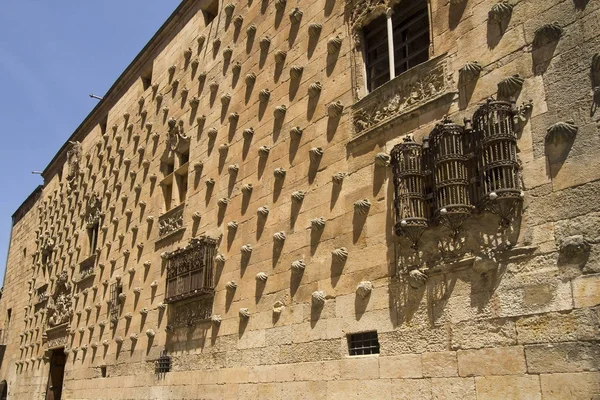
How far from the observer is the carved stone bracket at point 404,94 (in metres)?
6.45

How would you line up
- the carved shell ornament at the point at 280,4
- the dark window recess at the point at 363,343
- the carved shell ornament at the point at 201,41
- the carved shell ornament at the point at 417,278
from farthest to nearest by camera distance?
1. the carved shell ornament at the point at 201,41
2. the carved shell ornament at the point at 280,4
3. the dark window recess at the point at 363,343
4. the carved shell ornament at the point at 417,278

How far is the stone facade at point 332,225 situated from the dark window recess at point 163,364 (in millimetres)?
79

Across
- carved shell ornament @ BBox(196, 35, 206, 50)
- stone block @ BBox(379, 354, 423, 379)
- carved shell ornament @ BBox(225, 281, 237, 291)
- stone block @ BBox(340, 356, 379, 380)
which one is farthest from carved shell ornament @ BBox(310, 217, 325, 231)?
carved shell ornament @ BBox(196, 35, 206, 50)

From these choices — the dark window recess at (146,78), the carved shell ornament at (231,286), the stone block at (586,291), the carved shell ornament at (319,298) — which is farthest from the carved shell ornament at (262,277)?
the dark window recess at (146,78)

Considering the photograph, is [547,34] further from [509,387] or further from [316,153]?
[316,153]

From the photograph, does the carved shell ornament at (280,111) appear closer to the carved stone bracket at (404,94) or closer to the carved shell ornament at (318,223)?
the carved stone bracket at (404,94)

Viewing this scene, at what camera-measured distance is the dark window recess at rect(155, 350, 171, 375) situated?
10438 millimetres

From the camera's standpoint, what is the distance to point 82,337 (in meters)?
14.8

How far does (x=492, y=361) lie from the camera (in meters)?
5.29

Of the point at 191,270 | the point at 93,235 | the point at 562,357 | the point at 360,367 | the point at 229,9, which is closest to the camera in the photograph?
the point at 562,357

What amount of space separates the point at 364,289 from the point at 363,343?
582 millimetres

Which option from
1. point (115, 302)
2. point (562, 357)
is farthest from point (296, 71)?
point (115, 302)

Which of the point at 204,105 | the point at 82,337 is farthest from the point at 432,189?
the point at 82,337

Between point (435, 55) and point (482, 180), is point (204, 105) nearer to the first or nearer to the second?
point (435, 55)
